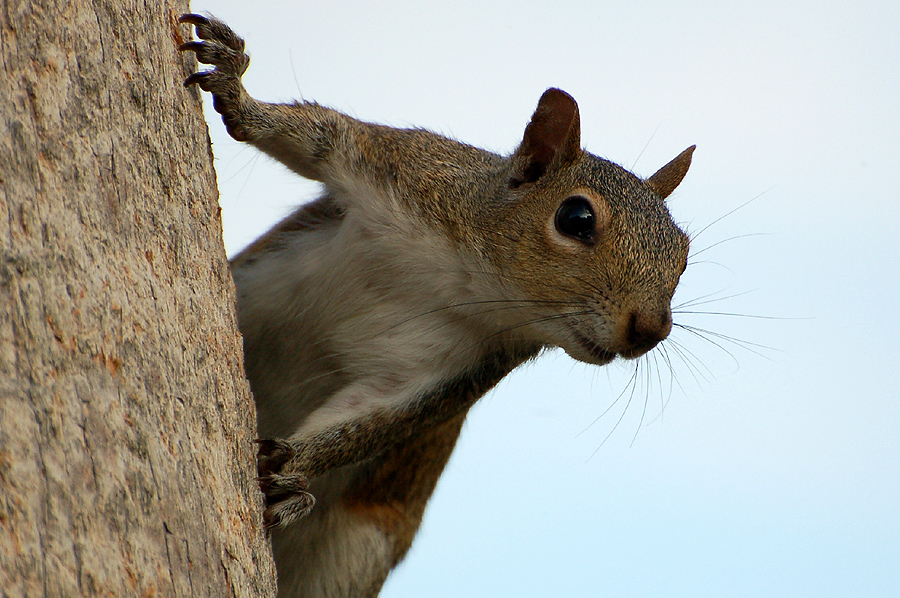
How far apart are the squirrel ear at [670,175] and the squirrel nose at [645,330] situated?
1259 mm

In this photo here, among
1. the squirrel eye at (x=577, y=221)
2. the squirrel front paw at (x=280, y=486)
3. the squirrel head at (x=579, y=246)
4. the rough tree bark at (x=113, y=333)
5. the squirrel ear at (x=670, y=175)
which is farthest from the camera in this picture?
the squirrel ear at (x=670, y=175)

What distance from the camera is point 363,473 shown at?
14.8ft

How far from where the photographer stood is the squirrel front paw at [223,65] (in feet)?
11.3

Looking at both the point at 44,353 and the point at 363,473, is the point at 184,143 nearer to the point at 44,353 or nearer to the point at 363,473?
the point at 44,353

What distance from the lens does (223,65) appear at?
357cm

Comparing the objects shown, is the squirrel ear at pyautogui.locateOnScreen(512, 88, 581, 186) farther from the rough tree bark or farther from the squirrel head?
the rough tree bark

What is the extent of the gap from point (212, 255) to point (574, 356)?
69.2 inches

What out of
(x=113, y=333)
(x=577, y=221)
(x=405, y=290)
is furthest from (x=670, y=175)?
(x=113, y=333)

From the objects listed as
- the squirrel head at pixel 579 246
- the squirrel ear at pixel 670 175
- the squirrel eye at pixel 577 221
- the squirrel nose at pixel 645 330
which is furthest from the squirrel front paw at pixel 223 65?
the squirrel ear at pixel 670 175

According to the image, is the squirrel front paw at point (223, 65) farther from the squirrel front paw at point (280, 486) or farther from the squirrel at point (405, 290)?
the squirrel front paw at point (280, 486)

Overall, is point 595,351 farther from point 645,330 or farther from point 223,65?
point 223,65

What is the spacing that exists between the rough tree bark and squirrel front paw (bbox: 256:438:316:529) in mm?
383

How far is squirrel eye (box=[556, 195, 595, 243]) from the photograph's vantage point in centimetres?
411

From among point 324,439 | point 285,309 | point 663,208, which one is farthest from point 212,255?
point 663,208
